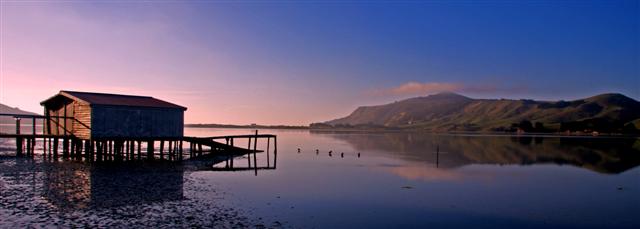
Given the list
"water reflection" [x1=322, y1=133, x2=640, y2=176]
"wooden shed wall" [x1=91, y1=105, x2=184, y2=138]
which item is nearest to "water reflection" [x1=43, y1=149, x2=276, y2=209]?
"wooden shed wall" [x1=91, y1=105, x2=184, y2=138]

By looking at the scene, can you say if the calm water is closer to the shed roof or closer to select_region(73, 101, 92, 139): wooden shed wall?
select_region(73, 101, 92, 139): wooden shed wall

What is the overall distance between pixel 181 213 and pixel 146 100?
110 feet

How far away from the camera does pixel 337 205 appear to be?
24.2 metres

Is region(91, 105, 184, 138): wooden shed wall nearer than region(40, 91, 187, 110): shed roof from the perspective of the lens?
Yes

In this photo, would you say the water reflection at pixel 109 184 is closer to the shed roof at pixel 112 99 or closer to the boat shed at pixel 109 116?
the boat shed at pixel 109 116

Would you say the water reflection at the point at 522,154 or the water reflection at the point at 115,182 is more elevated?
the water reflection at the point at 115,182

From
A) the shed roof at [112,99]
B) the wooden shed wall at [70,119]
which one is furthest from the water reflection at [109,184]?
the shed roof at [112,99]

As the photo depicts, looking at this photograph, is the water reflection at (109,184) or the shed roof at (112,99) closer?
the water reflection at (109,184)

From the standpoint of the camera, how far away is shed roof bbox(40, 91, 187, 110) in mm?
44759

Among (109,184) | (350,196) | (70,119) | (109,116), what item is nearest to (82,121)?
(109,116)

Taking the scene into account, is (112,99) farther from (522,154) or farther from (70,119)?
(522,154)

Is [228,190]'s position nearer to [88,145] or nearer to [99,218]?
[99,218]

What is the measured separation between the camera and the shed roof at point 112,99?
4476 centimetres

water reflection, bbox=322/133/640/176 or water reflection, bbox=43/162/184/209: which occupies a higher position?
water reflection, bbox=43/162/184/209
